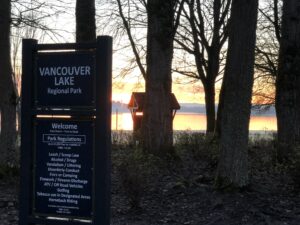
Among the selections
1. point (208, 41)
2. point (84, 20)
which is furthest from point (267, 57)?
point (84, 20)

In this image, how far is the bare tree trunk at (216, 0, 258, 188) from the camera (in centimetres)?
942

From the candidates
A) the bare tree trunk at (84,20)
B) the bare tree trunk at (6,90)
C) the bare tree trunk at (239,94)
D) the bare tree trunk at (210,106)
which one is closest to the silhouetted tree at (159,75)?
the bare tree trunk at (84,20)

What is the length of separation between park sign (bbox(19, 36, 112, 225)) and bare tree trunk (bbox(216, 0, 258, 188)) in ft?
13.2

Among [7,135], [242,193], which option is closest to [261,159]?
[242,193]

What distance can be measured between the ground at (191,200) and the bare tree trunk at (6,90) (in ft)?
3.24

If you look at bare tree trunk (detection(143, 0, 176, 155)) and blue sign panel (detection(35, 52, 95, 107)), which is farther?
bare tree trunk (detection(143, 0, 176, 155))

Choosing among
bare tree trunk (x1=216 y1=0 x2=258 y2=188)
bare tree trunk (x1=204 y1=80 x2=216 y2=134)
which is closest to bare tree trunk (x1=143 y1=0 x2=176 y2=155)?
bare tree trunk (x1=216 y1=0 x2=258 y2=188)

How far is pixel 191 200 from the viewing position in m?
9.45

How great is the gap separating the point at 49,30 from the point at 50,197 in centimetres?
923

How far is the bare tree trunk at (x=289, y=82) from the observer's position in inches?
482

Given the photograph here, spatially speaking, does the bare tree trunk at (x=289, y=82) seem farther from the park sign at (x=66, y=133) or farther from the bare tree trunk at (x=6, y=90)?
the park sign at (x=66, y=133)

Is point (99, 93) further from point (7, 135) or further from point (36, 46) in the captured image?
point (7, 135)

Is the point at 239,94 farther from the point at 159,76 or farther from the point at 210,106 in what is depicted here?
the point at 210,106

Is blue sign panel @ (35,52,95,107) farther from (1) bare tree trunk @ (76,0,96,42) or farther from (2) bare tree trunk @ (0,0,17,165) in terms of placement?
(1) bare tree trunk @ (76,0,96,42)
